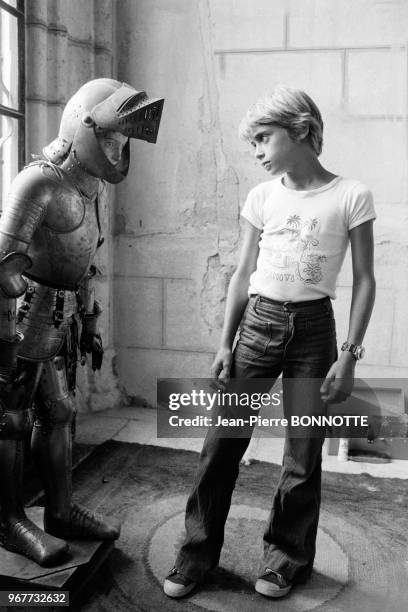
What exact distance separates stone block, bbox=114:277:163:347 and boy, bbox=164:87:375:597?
1.87 metres

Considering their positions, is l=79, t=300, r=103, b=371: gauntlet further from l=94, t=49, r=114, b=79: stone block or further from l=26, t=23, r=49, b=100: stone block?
l=94, t=49, r=114, b=79: stone block

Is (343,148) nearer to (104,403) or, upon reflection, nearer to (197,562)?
(104,403)

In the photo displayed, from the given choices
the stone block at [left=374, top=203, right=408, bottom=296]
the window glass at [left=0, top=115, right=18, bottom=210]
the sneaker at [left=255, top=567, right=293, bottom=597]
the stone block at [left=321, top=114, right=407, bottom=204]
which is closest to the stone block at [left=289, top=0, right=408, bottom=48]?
the stone block at [left=321, top=114, right=407, bottom=204]

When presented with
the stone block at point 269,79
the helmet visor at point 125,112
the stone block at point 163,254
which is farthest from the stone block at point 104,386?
the helmet visor at point 125,112

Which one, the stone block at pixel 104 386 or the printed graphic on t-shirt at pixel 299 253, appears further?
the stone block at pixel 104 386

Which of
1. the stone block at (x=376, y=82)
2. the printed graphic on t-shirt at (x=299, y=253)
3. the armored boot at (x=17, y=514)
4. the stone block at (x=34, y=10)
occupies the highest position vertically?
the stone block at (x=34, y=10)

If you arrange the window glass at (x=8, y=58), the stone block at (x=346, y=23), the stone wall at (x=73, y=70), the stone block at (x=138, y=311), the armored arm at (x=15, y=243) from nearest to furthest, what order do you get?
the armored arm at (x=15, y=243) < the window glass at (x=8, y=58) < the stone wall at (x=73, y=70) < the stone block at (x=346, y=23) < the stone block at (x=138, y=311)

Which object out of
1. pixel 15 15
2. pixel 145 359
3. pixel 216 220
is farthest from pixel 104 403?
pixel 15 15

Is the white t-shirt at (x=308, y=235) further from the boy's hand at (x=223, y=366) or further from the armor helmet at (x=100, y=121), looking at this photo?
the armor helmet at (x=100, y=121)

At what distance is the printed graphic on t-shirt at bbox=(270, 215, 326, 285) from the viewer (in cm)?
185

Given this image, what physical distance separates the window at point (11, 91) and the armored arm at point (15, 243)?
1.42 m

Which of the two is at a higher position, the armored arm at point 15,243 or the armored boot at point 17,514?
the armored arm at point 15,243

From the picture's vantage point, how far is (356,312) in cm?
186

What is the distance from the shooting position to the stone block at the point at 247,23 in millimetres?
3482
